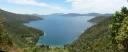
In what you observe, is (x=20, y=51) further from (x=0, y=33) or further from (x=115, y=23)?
(x=115, y=23)

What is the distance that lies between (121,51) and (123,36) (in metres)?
6.05

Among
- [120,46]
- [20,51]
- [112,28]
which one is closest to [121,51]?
[120,46]

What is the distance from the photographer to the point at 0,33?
2845 cm

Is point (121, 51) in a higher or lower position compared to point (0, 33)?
lower

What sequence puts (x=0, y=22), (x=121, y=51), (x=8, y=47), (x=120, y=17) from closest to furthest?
(x=8, y=47), (x=0, y=22), (x=121, y=51), (x=120, y=17)

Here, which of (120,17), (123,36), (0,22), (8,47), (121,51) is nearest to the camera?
(8,47)

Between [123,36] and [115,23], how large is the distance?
324 inches

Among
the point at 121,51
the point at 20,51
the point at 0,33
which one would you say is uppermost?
the point at 0,33

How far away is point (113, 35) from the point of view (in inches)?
2980

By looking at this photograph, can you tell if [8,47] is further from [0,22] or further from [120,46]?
[120,46]

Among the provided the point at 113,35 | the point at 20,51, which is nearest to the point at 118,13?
the point at 113,35

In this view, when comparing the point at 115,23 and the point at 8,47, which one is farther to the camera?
the point at 115,23

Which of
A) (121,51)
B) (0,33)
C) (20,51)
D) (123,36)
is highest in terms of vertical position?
(0,33)

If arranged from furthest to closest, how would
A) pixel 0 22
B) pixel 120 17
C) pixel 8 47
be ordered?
pixel 120 17 < pixel 0 22 < pixel 8 47
